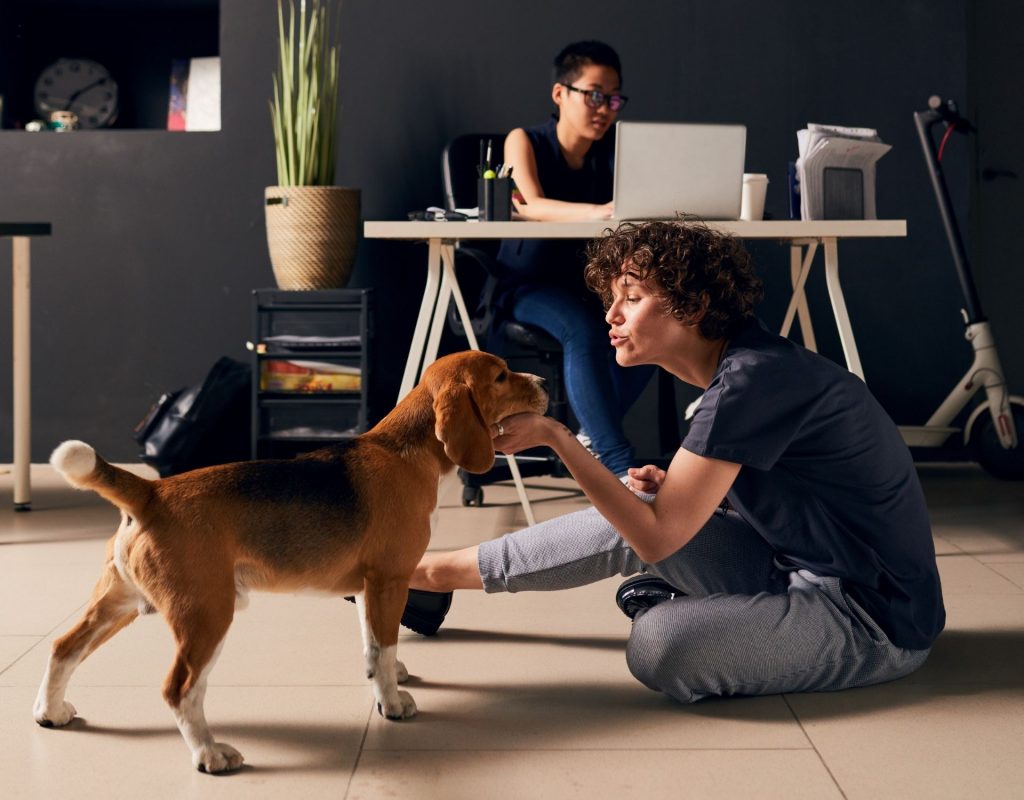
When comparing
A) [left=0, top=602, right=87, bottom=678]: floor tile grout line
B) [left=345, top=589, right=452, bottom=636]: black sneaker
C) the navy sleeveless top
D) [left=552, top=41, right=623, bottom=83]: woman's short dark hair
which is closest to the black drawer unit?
the navy sleeveless top

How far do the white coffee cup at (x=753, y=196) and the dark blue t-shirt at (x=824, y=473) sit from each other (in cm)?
125

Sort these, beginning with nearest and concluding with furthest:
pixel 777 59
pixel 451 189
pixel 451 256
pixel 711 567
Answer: pixel 711 567 → pixel 451 256 → pixel 451 189 → pixel 777 59

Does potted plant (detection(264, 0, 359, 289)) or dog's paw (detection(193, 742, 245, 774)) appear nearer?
dog's paw (detection(193, 742, 245, 774))

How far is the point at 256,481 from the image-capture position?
1.71m

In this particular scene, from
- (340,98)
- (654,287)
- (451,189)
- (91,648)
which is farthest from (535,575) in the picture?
(340,98)

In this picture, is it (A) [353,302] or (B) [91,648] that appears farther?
(A) [353,302]

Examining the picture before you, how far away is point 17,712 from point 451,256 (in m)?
1.73

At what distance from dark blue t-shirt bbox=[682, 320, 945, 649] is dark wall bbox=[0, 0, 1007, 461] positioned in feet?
8.85

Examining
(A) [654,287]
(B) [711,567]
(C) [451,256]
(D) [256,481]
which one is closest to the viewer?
(D) [256,481]

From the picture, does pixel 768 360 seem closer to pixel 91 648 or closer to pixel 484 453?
pixel 484 453

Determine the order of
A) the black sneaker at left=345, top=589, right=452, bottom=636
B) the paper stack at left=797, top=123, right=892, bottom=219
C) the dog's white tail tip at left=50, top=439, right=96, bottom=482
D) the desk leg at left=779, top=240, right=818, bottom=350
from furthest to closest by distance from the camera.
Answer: the desk leg at left=779, top=240, right=818, bottom=350
the paper stack at left=797, top=123, right=892, bottom=219
the black sneaker at left=345, top=589, right=452, bottom=636
the dog's white tail tip at left=50, top=439, right=96, bottom=482

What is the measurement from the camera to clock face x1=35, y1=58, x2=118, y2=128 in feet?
15.6

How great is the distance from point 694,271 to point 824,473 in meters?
0.37

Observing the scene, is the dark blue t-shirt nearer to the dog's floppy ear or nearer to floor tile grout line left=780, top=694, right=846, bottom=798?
floor tile grout line left=780, top=694, right=846, bottom=798
